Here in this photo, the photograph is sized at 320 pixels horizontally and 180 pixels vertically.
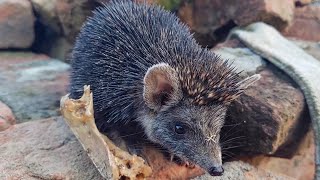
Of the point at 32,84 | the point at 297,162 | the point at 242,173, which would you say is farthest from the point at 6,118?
the point at 297,162

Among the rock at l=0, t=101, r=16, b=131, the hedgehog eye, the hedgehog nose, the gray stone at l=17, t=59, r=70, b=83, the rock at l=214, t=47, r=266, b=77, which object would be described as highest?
the hedgehog eye

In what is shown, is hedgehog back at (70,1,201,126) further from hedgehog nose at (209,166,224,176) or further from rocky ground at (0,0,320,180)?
hedgehog nose at (209,166,224,176)

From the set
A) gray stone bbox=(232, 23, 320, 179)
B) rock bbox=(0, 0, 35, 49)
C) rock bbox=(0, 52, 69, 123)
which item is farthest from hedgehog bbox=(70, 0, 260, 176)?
rock bbox=(0, 0, 35, 49)

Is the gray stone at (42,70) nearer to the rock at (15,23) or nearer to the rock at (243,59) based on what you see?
the rock at (15,23)

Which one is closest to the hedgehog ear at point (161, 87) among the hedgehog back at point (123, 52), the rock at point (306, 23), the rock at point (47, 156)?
the hedgehog back at point (123, 52)

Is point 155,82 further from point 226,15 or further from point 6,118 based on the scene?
point 226,15

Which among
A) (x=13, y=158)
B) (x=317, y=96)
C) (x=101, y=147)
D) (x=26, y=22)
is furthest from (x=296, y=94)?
(x=26, y=22)
